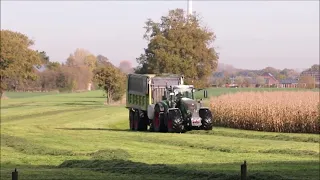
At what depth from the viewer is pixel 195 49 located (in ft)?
168

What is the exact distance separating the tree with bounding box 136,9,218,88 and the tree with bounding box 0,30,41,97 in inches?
930

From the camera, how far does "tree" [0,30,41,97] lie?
71.9 metres

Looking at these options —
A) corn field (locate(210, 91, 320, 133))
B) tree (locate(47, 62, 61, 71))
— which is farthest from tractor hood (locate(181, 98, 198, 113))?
tree (locate(47, 62, 61, 71))

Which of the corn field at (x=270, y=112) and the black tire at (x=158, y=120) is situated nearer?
the black tire at (x=158, y=120)

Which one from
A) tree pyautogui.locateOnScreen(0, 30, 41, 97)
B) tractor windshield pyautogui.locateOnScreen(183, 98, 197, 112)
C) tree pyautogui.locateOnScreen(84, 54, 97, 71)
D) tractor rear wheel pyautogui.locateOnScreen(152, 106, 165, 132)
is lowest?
tractor rear wheel pyautogui.locateOnScreen(152, 106, 165, 132)

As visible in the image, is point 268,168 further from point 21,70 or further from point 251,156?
point 21,70

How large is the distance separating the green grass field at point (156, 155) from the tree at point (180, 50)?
64.5 ft

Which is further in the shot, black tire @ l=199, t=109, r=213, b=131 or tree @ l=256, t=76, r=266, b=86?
tree @ l=256, t=76, r=266, b=86

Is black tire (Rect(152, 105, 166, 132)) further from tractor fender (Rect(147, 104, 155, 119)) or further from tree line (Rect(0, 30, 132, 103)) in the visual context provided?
tree line (Rect(0, 30, 132, 103))

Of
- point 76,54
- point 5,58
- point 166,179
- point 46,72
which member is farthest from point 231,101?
point 76,54

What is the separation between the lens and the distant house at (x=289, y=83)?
1884 inches

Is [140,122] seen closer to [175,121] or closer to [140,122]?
[140,122]

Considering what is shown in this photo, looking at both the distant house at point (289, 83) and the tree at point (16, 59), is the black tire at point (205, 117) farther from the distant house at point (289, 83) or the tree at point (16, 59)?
the tree at point (16, 59)

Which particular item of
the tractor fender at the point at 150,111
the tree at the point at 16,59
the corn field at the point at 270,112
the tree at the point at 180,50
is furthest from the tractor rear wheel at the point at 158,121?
the tree at the point at 16,59
